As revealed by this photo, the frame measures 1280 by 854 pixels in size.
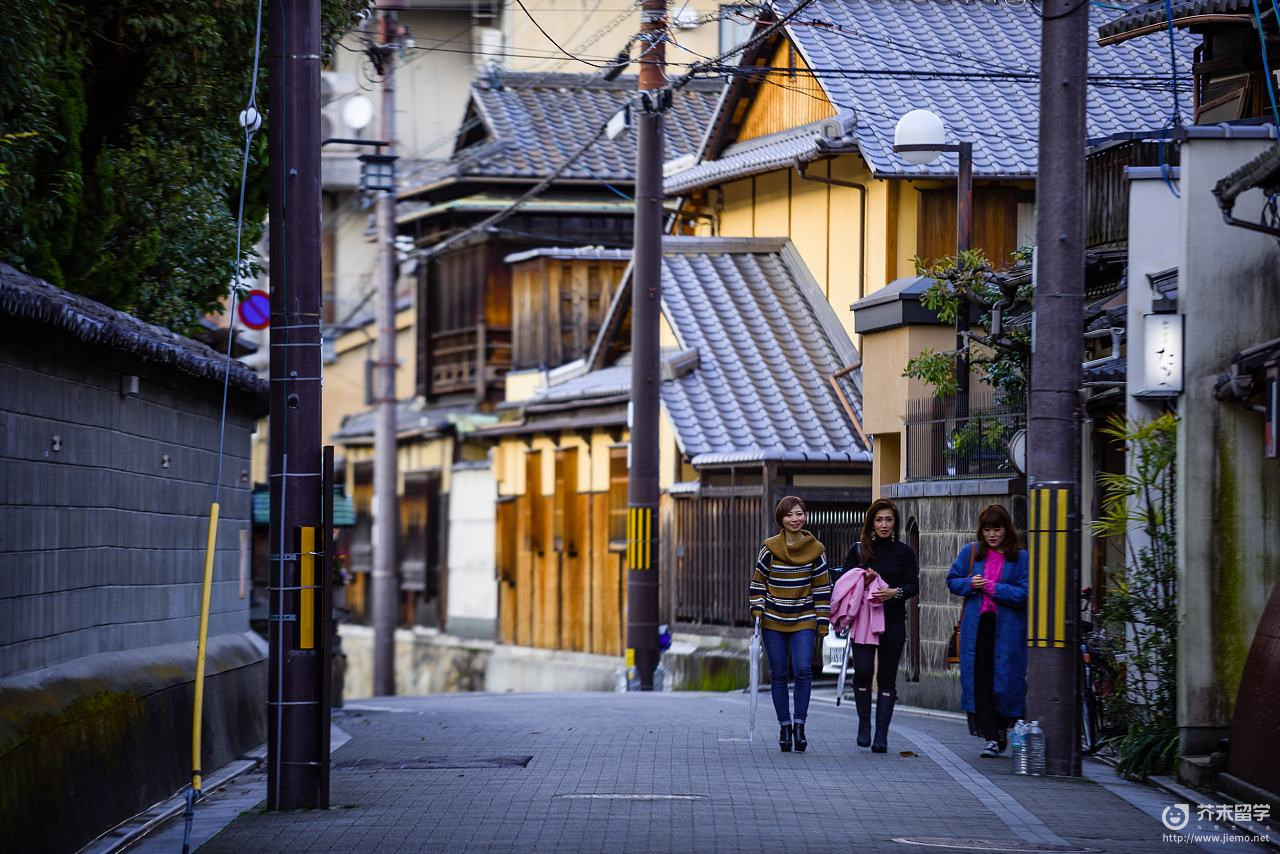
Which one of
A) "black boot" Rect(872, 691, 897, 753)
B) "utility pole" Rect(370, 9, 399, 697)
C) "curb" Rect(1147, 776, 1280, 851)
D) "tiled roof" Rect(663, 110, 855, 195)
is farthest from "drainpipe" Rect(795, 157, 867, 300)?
"curb" Rect(1147, 776, 1280, 851)

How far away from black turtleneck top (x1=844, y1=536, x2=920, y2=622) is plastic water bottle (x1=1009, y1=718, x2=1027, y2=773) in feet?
6.06

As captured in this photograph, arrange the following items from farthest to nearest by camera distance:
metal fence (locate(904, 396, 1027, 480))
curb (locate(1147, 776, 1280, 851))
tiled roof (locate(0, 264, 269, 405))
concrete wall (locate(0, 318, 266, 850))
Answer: metal fence (locate(904, 396, 1027, 480)) → curb (locate(1147, 776, 1280, 851)) → concrete wall (locate(0, 318, 266, 850)) → tiled roof (locate(0, 264, 269, 405))

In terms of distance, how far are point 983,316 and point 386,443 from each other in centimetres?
1597

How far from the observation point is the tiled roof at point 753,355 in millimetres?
27828

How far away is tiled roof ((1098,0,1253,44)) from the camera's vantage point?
63.4ft

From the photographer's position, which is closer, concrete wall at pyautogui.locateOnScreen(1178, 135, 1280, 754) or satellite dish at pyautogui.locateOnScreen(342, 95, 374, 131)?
concrete wall at pyautogui.locateOnScreen(1178, 135, 1280, 754)

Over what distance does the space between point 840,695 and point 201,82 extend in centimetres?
845

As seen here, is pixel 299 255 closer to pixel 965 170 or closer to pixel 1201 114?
pixel 965 170

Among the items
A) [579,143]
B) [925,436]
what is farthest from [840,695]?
[579,143]

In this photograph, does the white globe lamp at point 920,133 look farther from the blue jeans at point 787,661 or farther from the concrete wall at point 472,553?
the concrete wall at point 472,553

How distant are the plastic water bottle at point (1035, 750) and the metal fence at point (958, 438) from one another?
531cm

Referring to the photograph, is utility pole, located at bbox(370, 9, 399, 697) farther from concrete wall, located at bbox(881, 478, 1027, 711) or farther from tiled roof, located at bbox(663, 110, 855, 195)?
concrete wall, located at bbox(881, 478, 1027, 711)

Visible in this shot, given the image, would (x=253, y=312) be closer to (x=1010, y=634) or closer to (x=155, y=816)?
(x=1010, y=634)

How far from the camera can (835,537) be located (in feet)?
82.9
